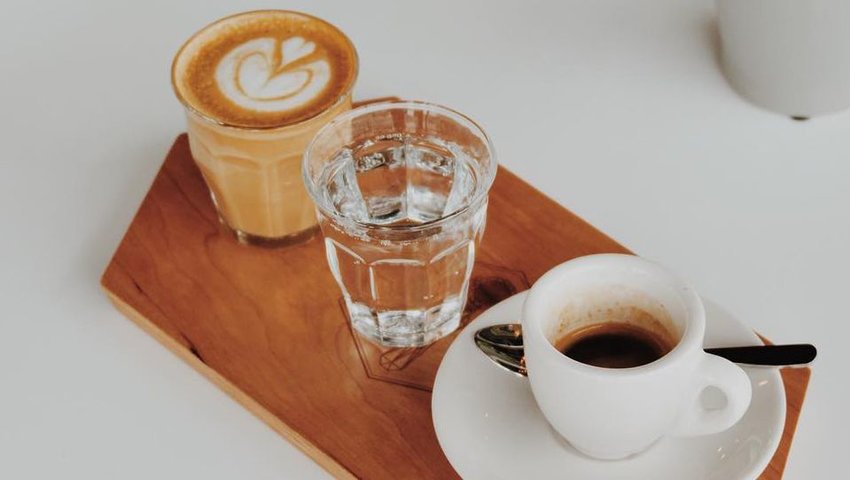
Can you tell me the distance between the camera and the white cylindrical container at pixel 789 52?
3.52 feet

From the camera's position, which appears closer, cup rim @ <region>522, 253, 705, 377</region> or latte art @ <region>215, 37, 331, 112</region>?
cup rim @ <region>522, 253, 705, 377</region>

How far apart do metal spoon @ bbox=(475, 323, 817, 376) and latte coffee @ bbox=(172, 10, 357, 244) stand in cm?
21

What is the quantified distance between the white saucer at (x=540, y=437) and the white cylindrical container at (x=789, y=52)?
36 centimetres

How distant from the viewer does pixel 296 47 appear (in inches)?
39.0

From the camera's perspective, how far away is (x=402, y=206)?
98cm

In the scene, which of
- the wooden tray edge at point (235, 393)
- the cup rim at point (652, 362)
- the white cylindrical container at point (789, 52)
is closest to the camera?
the cup rim at point (652, 362)

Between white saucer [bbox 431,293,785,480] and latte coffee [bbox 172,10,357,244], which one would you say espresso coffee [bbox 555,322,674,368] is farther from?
latte coffee [bbox 172,10,357,244]

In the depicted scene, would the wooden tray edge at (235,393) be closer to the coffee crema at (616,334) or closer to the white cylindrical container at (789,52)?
the coffee crema at (616,334)

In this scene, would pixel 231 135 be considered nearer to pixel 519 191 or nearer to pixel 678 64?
pixel 519 191

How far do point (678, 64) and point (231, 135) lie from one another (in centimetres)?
54

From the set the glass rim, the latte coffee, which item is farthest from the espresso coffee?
the latte coffee

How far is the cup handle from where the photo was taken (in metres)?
0.74

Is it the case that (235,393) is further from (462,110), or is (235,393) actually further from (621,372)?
(462,110)

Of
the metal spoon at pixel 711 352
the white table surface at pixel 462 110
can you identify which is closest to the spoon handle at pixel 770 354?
the metal spoon at pixel 711 352
